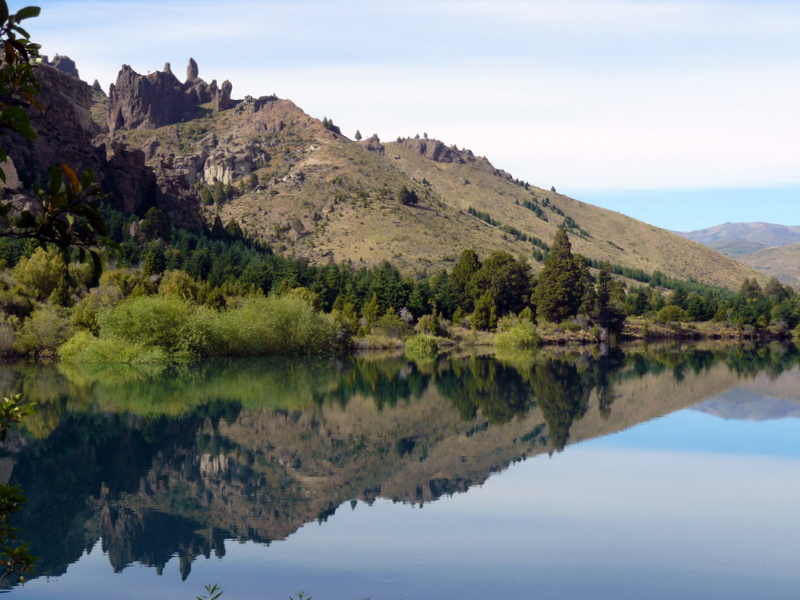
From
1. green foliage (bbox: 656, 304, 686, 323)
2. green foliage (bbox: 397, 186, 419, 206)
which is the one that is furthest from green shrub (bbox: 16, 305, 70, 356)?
green foliage (bbox: 397, 186, 419, 206)

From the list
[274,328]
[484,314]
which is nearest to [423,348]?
[274,328]

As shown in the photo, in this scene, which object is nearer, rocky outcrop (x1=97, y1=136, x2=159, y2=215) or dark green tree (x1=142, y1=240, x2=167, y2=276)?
dark green tree (x1=142, y1=240, x2=167, y2=276)

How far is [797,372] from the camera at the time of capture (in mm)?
64062

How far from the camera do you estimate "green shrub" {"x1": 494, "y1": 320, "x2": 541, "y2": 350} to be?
8500 cm

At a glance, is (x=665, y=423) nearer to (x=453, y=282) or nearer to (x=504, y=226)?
(x=453, y=282)

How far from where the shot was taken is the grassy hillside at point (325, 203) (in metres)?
132

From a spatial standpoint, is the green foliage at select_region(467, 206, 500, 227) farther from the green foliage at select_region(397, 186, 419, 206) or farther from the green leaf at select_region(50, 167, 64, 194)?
the green leaf at select_region(50, 167, 64, 194)

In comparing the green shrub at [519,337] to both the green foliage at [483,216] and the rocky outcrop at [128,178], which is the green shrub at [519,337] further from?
the green foliage at [483,216]

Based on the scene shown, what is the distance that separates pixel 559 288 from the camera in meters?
96.1

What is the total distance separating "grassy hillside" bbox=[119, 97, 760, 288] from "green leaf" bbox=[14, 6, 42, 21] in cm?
11411

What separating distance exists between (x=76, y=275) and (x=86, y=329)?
10.7m

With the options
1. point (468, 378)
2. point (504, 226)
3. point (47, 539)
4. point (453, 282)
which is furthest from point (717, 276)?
point (47, 539)

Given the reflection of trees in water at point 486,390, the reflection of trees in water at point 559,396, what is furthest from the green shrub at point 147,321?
the reflection of trees in water at point 559,396

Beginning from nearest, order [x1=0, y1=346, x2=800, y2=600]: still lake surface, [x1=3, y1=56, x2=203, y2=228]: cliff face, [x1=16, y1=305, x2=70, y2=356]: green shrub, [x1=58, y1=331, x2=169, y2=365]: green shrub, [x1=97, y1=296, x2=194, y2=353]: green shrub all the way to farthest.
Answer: [x1=0, y1=346, x2=800, y2=600]: still lake surface, [x1=58, y1=331, x2=169, y2=365]: green shrub, [x1=97, y1=296, x2=194, y2=353]: green shrub, [x1=16, y1=305, x2=70, y2=356]: green shrub, [x1=3, y1=56, x2=203, y2=228]: cliff face
